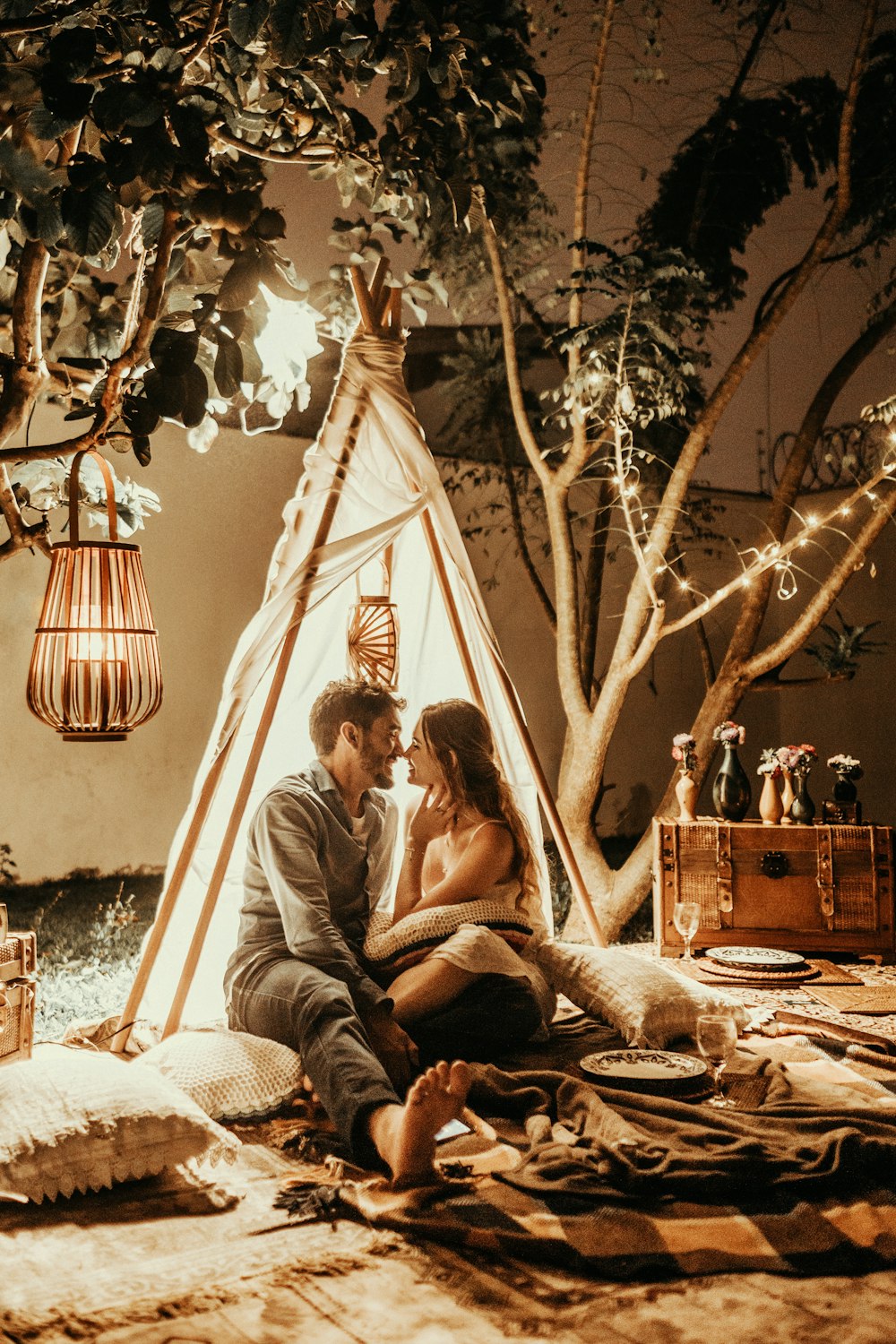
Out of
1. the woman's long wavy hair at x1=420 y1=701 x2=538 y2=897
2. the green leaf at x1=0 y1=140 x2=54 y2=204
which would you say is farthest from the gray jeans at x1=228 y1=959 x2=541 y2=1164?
the green leaf at x1=0 y1=140 x2=54 y2=204

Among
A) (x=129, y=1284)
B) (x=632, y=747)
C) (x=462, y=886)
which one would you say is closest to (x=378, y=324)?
(x=462, y=886)

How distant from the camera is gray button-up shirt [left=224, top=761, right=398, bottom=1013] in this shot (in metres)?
3.12

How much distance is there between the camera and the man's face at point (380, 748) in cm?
363

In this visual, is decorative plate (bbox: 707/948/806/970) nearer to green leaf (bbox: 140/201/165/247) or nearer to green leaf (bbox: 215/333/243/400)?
green leaf (bbox: 215/333/243/400)

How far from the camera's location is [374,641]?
4.04m

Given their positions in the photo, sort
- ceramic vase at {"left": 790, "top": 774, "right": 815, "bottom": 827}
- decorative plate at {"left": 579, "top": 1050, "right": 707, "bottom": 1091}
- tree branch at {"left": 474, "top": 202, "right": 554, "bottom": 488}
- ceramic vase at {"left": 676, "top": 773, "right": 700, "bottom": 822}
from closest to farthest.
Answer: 1. decorative plate at {"left": 579, "top": 1050, "right": 707, "bottom": 1091}
2. ceramic vase at {"left": 790, "top": 774, "right": 815, "bottom": 827}
3. ceramic vase at {"left": 676, "top": 773, "right": 700, "bottom": 822}
4. tree branch at {"left": 474, "top": 202, "right": 554, "bottom": 488}

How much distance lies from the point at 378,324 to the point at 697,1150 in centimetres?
272

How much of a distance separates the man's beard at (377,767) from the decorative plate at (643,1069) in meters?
1.06

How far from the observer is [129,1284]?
2.14 metres

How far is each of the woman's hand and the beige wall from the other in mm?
2446

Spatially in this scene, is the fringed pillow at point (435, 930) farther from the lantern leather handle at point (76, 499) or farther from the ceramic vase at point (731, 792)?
the ceramic vase at point (731, 792)

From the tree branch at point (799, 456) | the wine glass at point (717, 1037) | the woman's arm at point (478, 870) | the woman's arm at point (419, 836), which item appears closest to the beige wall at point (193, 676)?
the tree branch at point (799, 456)

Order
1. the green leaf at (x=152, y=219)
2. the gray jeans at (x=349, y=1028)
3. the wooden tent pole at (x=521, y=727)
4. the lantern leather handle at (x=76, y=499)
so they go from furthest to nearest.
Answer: the wooden tent pole at (x=521, y=727)
the gray jeans at (x=349, y=1028)
the lantern leather handle at (x=76, y=499)
the green leaf at (x=152, y=219)

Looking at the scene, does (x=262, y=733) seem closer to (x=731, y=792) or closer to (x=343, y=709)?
(x=343, y=709)
